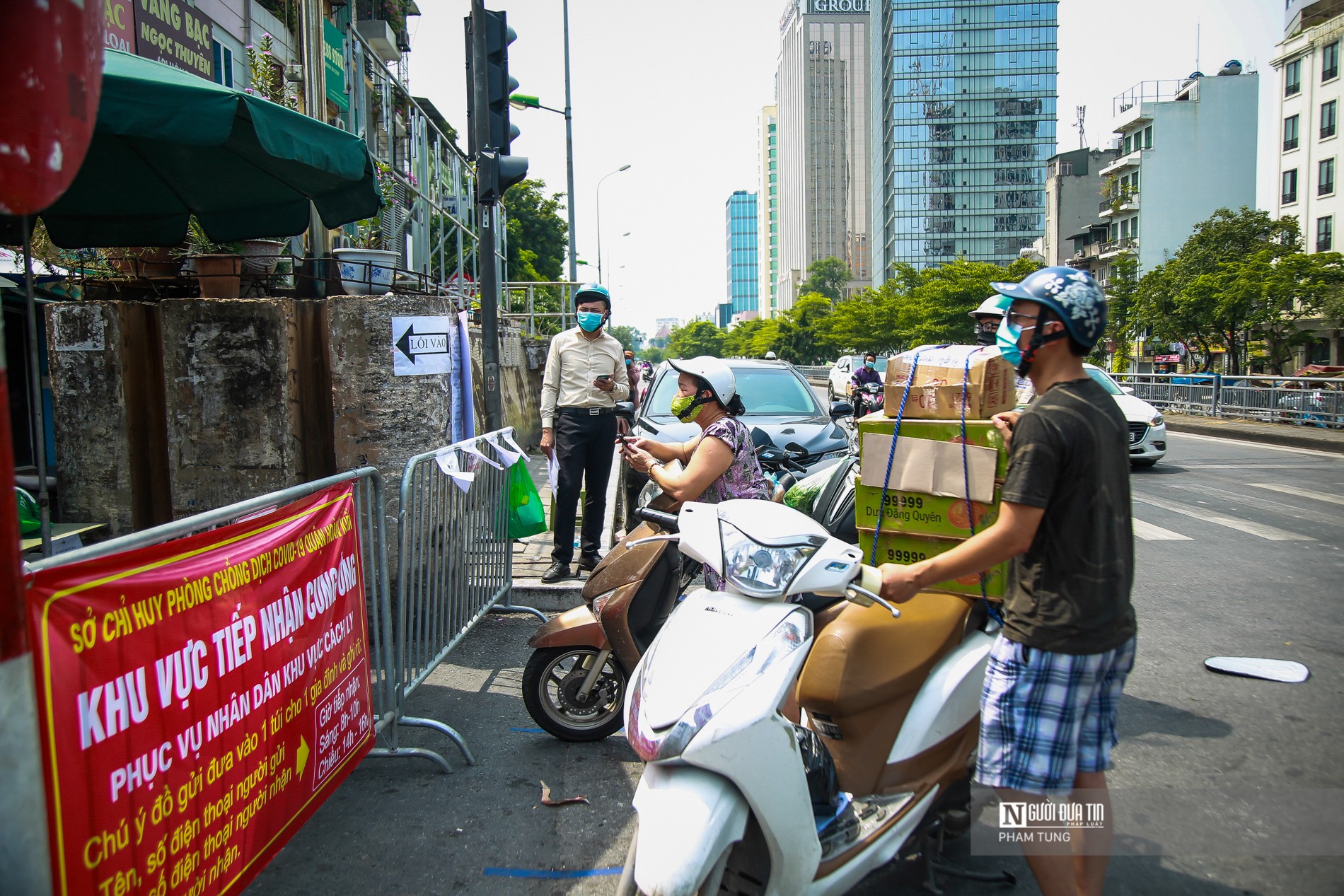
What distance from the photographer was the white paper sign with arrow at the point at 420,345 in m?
5.40

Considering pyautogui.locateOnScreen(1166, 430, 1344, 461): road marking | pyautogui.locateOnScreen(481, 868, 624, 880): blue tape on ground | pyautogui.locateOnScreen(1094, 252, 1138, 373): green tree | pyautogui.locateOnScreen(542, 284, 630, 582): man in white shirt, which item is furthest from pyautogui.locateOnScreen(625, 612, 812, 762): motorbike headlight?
pyautogui.locateOnScreen(1094, 252, 1138, 373): green tree

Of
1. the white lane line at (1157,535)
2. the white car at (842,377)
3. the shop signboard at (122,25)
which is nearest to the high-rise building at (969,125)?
the white car at (842,377)

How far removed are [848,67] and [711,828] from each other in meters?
180

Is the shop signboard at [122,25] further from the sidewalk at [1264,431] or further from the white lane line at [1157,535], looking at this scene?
the sidewalk at [1264,431]

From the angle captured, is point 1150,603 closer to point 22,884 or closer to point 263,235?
point 22,884

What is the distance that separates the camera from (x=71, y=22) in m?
1.21

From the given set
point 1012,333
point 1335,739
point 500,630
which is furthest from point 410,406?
point 1335,739

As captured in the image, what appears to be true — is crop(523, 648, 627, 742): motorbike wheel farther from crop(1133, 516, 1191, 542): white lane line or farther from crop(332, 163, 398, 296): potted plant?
crop(1133, 516, 1191, 542): white lane line

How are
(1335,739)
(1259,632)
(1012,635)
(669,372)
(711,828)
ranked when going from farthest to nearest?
(669,372) → (1259,632) → (1335,739) → (1012,635) → (711,828)

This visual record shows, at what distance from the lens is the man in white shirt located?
20.9ft

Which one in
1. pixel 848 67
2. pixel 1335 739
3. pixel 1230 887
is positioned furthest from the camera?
pixel 848 67

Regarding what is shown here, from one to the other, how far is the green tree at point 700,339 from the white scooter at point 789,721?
125 metres

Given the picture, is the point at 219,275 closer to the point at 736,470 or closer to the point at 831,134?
the point at 736,470

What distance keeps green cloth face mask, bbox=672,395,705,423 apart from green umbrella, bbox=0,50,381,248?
7.46ft
